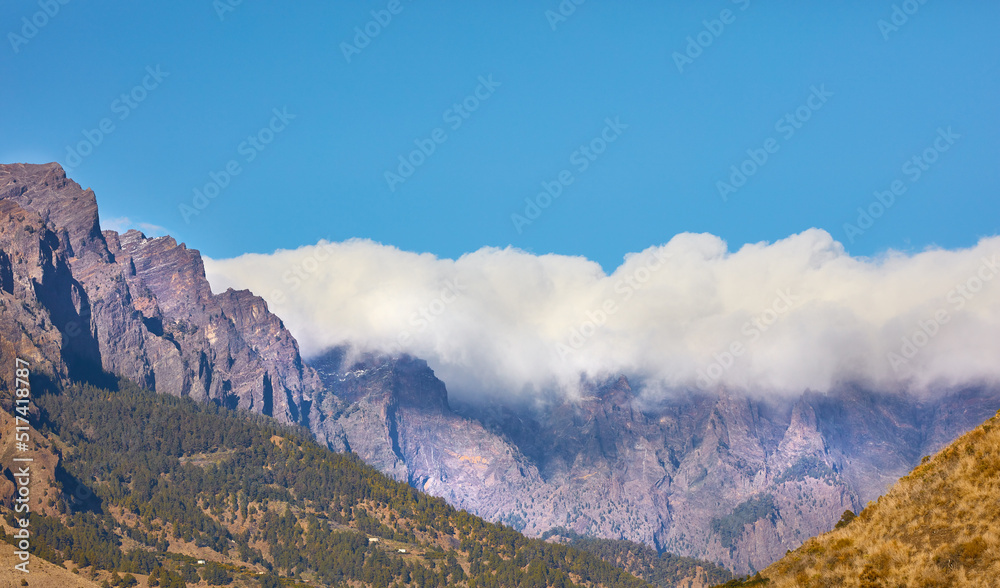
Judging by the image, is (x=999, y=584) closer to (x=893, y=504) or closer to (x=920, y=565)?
(x=920, y=565)

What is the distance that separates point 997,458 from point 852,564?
12.7 meters

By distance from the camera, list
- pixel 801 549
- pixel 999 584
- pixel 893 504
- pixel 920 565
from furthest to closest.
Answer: pixel 801 549 < pixel 893 504 < pixel 920 565 < pixel 999 584

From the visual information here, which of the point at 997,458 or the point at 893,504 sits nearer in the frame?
the point at 997,458

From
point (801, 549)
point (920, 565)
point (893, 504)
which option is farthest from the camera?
point (801, 549)

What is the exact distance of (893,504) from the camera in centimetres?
7381

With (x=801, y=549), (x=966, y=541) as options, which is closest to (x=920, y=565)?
(x=966, y=541)

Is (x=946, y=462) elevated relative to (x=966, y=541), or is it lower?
elevated

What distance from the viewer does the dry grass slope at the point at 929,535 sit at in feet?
212

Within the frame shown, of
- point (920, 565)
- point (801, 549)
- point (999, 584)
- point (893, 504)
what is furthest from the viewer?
point (801, 549)

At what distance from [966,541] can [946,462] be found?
31.6 ft

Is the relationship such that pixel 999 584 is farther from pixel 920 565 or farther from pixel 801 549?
pixel 801 549

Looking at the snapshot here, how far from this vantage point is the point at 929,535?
6838cm

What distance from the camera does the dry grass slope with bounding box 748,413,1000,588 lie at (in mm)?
64750

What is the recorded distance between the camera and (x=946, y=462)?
243 ft
